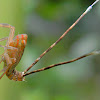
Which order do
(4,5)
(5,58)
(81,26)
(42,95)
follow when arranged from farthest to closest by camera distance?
(81,26), (42,95), (4,5), (5,58)

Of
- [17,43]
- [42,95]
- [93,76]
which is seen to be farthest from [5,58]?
[93,76]

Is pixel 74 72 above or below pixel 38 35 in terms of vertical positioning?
below

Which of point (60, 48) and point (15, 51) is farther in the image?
point (60, 48)

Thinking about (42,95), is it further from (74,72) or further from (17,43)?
(17,43)

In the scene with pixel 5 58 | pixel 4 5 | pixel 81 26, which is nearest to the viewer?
pixel 5 58

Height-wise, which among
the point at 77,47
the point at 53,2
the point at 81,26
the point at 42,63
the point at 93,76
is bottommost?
the point at 93,76

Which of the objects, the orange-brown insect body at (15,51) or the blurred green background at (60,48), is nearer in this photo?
the orange-brown insect body at (15,51)

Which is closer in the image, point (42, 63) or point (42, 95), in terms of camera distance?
point (42, 95)

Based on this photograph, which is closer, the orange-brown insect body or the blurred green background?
the orange-brown insect body
